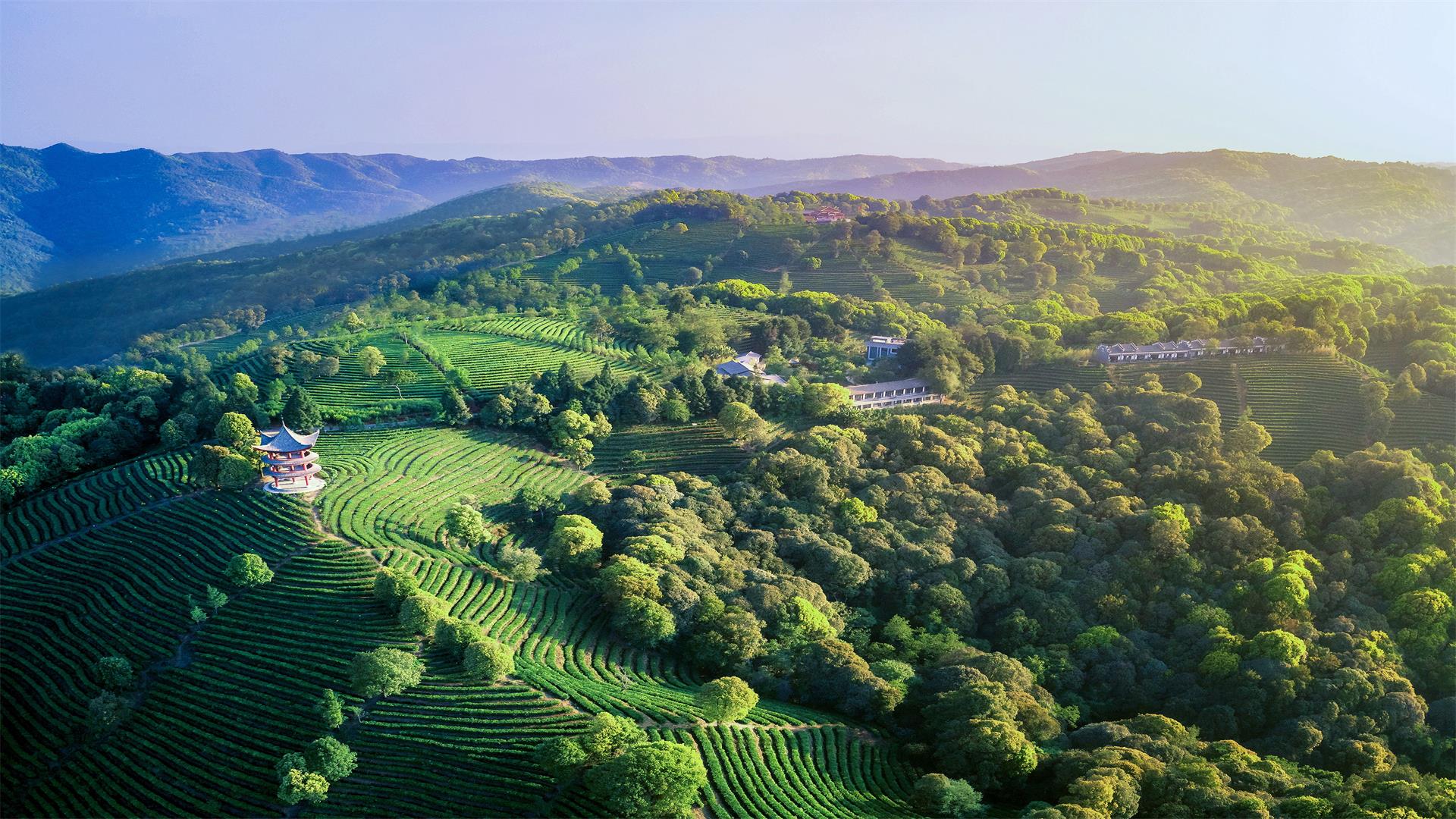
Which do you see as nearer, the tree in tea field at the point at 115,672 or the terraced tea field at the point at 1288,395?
the tree in tea field at the point at 115,672

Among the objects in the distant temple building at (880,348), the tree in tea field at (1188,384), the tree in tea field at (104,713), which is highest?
the distant temple building at (880,348)

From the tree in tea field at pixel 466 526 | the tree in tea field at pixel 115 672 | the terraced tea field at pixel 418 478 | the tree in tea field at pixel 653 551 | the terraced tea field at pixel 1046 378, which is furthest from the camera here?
the terraced tea field at pixel 1046 378

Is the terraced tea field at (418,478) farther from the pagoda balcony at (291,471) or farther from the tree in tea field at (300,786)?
the tree in tea field at (300,786)

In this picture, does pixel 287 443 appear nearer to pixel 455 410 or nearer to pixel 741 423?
pixel 455 410

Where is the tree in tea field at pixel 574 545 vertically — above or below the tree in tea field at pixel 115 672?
above

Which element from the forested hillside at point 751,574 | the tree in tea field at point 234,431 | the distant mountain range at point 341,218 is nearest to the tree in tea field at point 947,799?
the forested hillside at point 751,574

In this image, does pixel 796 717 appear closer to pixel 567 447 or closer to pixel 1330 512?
pixel 567 447

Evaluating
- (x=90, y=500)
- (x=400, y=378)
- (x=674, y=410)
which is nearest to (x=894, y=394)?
(x=674, y=410)
